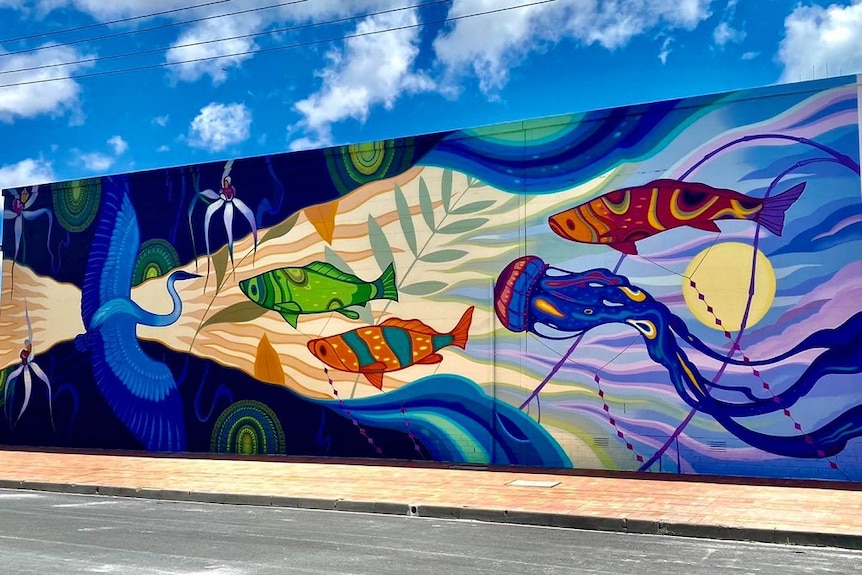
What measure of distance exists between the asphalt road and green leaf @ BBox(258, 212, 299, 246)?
7171mm

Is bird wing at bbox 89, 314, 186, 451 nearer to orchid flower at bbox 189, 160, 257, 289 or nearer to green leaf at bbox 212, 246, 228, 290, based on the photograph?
green leaf at bbox 212, 246, 228, 290

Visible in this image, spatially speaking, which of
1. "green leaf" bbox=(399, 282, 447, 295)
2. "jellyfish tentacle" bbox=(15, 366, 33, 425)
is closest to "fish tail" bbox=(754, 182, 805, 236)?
"green leaf" bbox=(399, 282, 447, 295)

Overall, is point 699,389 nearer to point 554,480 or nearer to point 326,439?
point 554,480

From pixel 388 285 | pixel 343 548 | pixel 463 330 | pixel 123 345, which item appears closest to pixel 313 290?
pixel 388 285

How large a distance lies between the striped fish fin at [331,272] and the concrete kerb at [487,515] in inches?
210

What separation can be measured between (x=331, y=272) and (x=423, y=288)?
6.46ft

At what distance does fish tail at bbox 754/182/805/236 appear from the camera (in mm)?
13664

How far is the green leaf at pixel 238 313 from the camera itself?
58.1 feet

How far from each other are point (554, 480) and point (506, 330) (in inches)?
114

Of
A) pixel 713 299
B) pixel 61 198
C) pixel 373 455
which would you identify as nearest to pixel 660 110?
pixel 713 299

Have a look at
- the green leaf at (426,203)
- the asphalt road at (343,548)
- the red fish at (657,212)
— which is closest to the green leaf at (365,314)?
the green leaf at (426,203)

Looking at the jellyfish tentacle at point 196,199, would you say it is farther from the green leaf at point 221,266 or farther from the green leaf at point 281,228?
the green leaf at point 281,228

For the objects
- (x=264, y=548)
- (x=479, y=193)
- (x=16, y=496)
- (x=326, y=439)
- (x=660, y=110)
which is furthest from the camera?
(x=326, y=439)

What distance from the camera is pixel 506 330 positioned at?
15531 mm
